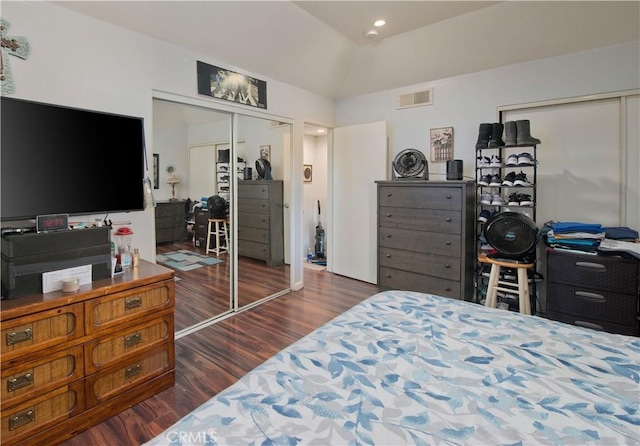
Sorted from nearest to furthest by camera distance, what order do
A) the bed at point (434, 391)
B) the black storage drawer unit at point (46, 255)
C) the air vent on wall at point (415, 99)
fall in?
the bed at point (434, 391) → the black storage drawer unit at point (46, 255) → the air vent on wall at point (415, 99)

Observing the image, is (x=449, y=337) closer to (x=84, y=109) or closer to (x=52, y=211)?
(x=52, y=211)

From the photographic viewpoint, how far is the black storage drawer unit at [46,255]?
5.11 feet

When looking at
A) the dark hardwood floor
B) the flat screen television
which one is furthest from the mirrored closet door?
the flat screen television

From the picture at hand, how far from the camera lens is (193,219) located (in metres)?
3.08

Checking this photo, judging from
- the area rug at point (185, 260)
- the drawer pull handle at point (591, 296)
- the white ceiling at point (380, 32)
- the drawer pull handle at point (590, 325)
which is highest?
the white ceiling at point (380, 32)

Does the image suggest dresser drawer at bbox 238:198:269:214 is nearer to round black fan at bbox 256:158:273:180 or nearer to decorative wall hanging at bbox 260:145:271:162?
round black fan at bbox 256:158:273:180

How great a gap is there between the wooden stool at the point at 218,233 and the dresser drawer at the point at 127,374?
1.28 metres

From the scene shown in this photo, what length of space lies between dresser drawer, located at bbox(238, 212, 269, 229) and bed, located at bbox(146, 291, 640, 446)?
6.90 feet

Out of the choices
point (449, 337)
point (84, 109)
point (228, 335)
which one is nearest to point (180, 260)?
point (228, 335)

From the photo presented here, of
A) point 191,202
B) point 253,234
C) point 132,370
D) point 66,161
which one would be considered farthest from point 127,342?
point 253,234

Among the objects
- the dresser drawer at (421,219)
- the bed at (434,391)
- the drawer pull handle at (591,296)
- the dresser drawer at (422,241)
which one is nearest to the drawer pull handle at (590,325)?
the drawer pull handle at (591,296)

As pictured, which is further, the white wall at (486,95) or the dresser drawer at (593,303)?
the white wall at (486,95)

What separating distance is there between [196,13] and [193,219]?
1.67 metres

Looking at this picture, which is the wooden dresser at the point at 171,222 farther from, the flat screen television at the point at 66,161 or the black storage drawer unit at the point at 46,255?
the black storage drawer unit at the point at 46,255
